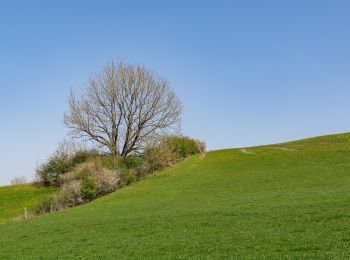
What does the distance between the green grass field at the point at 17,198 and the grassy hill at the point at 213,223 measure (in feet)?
63.6

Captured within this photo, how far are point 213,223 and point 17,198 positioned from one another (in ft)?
197

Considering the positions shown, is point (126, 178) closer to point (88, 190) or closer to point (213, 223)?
point (88, 190)

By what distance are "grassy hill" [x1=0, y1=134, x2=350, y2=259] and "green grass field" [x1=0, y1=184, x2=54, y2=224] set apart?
19382 millimetres

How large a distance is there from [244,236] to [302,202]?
1230 centimetres

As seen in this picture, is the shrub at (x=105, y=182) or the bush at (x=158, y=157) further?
the bush at (x=158, y=157)

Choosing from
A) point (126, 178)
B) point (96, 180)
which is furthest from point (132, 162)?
point (96, 180)

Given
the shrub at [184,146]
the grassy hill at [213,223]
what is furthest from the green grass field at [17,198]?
the shrub at [184,146]

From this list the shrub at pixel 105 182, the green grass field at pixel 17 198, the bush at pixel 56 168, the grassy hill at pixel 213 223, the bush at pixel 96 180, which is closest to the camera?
the grassy hill at pixel 213 223

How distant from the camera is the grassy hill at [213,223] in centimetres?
1778

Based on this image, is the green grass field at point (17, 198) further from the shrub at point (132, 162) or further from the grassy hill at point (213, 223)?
the grassy hill at point (213, 223)

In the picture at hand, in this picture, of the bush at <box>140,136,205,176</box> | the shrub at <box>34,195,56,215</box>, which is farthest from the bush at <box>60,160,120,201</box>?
the bush at <box>140,136,205,176</box>

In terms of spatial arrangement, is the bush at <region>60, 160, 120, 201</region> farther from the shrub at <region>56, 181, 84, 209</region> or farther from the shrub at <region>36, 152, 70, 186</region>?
the shrub at <region>36, 152, 70, 186</region>

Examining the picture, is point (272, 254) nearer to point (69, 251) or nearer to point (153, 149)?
point (69, 251)

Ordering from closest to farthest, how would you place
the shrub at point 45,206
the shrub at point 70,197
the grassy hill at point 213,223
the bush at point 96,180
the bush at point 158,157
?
the grassy hill at point 213,223
the shrub at point 45,206
the shrub at point 70,197
the bush at point 96,180
the bush at point 158,157
